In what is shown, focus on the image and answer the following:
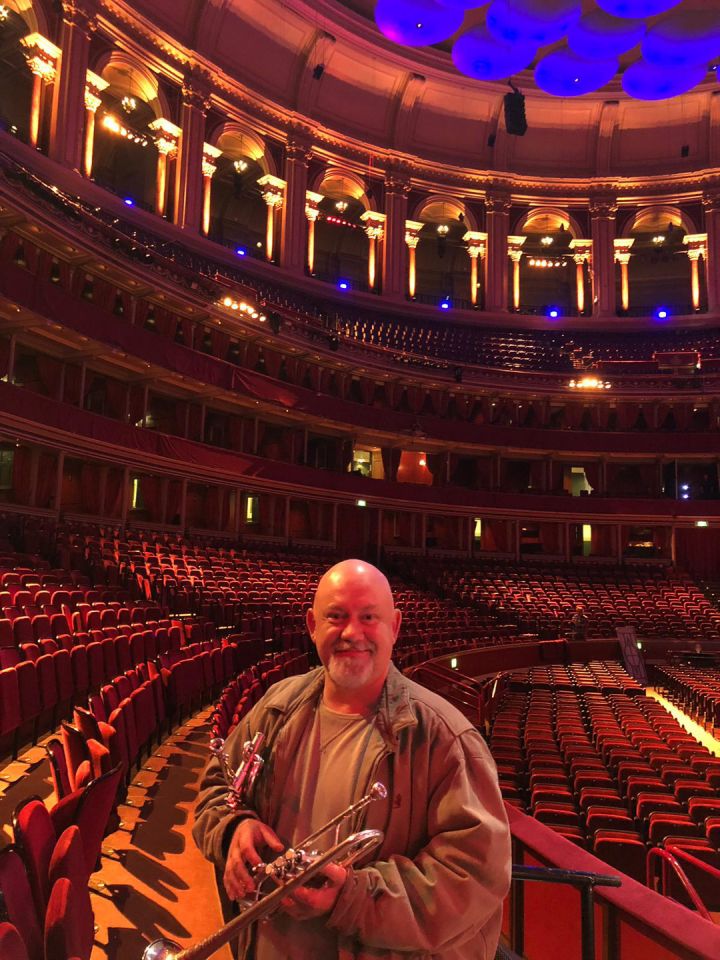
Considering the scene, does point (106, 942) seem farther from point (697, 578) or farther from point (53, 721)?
point (697, 578)

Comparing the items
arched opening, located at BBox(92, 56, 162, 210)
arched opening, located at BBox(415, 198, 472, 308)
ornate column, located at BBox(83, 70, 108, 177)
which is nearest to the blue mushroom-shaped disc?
arched opening, located at BBox(415, 198, 472, 308)

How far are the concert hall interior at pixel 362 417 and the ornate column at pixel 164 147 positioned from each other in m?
0.10

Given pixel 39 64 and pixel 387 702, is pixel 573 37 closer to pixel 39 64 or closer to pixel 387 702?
pixel 39 64

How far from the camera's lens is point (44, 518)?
1397 cm

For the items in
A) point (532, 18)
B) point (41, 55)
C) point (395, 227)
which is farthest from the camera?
point (395, 227)

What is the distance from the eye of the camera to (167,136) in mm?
20859

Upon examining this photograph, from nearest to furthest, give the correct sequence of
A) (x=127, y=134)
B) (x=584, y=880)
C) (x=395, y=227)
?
1. (x=584, y=880)
2. (x=127, y=134)
3. (x=395, y=227)

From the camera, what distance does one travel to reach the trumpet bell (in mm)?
1264

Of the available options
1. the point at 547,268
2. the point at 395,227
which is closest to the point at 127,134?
the point at 395,227

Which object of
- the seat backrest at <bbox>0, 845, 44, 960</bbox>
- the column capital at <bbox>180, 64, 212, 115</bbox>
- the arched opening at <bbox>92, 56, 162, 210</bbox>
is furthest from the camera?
the column capital at <bbox>180, 64, 212, 115</bbox>

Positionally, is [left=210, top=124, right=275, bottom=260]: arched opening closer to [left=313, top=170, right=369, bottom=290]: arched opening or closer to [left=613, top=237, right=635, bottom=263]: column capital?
[left=313, top=170, right=369, bottom=290]: arched opening

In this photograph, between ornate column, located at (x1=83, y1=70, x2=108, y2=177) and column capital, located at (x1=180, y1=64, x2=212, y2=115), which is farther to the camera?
column capital, located at (x1=180, y1=64, x2=212, y2=115)

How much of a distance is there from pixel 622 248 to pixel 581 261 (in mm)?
1507

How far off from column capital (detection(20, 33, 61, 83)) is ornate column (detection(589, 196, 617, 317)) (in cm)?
1841
